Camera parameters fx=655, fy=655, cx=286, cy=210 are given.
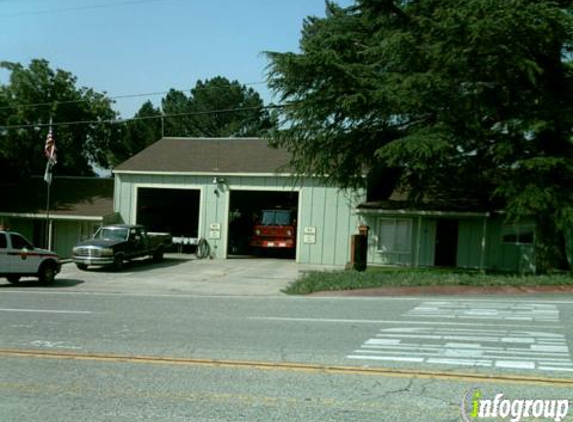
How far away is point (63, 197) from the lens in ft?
124

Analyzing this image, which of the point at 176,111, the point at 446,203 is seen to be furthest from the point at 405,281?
the point at 176,111

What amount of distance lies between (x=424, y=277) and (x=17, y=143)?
1215 inches

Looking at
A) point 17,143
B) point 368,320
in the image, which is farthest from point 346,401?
point 17,143

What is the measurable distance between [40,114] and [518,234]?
95.3 ft

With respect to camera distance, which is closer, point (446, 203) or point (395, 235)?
point (446, 203)

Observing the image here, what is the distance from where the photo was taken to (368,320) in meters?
12.6

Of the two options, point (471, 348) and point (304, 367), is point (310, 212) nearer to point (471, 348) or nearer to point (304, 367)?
point (471, 348)

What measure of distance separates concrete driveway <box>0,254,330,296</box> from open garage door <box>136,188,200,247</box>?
5931 millimetres

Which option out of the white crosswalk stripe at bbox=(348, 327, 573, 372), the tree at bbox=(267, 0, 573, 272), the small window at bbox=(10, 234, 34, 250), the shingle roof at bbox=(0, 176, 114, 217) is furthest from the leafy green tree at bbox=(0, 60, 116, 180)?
the white crosswalk stripe at bbox=(348, 327, 573, 372)

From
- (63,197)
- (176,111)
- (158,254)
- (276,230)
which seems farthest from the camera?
(176,111)

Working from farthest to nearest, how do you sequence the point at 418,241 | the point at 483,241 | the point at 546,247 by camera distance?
the point at 418,241, the point at 483,241, the point at 546,247

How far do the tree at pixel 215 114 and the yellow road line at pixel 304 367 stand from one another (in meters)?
59.2

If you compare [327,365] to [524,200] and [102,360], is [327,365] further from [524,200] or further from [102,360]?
[524,200]

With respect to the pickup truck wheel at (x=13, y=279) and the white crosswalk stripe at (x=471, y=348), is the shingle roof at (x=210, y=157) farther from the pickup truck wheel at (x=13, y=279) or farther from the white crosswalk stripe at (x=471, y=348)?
the white crosswalk stripe at (x=471, y=348)
